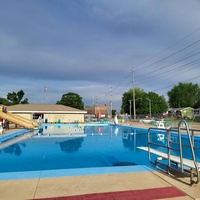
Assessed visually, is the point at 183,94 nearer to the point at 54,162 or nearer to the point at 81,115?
the point at 81,115

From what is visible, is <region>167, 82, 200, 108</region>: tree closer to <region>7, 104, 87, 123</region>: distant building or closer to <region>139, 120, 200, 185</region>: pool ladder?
<region>7, 104, 87, 123</region>: distant building

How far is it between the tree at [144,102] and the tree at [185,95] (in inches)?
203

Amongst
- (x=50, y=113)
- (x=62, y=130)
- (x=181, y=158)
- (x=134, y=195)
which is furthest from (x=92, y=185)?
(x=50, y=113)

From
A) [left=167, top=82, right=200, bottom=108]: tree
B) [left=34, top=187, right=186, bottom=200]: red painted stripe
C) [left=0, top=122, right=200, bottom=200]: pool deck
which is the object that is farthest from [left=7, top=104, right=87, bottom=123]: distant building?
[left=167, top=82, right=200, bottom=108]: tree

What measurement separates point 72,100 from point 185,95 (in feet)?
135

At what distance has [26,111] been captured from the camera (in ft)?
126

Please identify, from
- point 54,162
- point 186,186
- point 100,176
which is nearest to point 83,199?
point 100,176

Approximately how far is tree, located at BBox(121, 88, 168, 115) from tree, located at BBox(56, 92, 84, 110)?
1558 cm

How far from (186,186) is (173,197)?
2.12 feet

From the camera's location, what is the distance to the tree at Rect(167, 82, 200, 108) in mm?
76688

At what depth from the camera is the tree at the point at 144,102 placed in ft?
228

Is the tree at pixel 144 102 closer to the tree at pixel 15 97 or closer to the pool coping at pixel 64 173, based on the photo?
the tree at pixel 15 97

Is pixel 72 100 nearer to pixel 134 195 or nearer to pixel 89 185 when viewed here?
pixel 89 185

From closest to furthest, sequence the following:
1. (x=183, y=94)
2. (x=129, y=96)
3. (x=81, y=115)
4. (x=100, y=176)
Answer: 1. (x=100, y=176)
2. (x=81, y=115)
3. (x=129, y=96)
4. (x=183, y=94)
